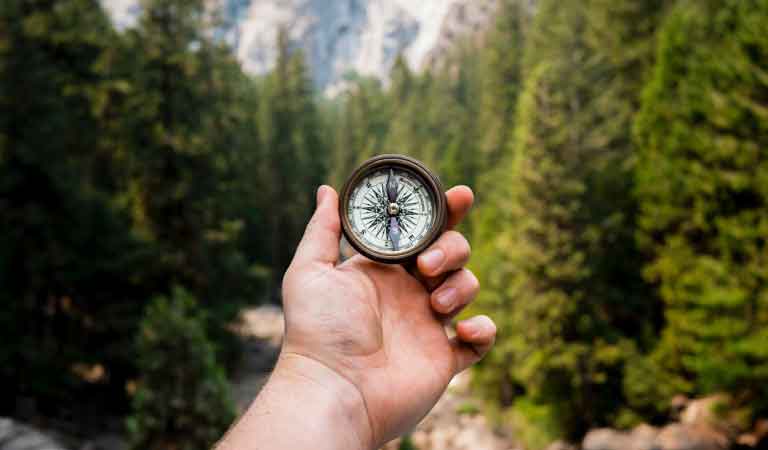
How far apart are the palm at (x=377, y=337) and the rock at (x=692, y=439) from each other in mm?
14811

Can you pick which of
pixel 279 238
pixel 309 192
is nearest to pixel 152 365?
pixel 279 238

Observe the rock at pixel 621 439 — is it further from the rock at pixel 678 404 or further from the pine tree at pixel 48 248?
the pine tree at pixel 48 248

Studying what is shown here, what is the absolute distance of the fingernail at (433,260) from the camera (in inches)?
129

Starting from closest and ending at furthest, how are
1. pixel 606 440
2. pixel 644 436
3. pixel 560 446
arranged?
pixel 644 436, pixel 606 440, pixel 560 446

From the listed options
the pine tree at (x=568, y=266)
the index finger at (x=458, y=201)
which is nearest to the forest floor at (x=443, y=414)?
the pine tree at (x=568, y=266)

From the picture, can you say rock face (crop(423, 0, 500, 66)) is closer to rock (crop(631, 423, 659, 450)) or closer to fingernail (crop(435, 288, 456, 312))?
rock (crop(631, 423, 659, 450))

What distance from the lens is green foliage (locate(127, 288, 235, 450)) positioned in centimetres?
945

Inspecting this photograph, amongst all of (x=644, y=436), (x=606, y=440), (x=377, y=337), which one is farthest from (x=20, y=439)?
(x=644, y=436)

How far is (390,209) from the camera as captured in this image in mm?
3504

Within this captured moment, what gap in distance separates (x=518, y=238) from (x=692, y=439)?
744 centimetres

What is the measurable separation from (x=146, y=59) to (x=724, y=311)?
19.4 metres

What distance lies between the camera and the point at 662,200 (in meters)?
19.3

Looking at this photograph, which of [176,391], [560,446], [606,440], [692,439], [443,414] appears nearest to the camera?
[176,391]

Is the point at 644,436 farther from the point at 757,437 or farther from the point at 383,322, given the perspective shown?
the point at 383,322
